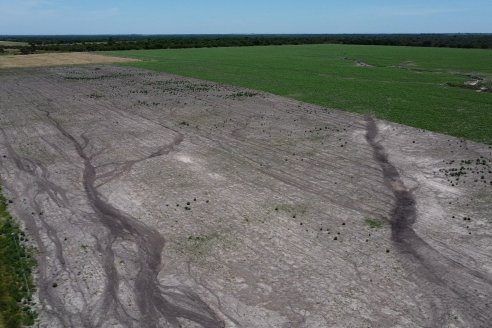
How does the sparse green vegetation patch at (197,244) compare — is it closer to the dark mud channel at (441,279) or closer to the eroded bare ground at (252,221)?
the eroded bare ground at (252,221)

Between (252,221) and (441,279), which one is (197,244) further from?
(441,279)

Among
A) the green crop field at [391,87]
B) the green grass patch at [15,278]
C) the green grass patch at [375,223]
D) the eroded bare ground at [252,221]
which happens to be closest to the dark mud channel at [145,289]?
the eroded bare ground at [252,221]

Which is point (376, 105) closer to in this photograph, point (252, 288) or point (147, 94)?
point (147, 94)

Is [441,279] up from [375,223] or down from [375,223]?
down

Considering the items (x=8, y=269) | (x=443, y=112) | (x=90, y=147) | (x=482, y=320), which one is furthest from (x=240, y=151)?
(x=443, y=112)

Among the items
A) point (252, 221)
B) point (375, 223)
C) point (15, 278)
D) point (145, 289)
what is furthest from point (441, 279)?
A: point (15, 278)

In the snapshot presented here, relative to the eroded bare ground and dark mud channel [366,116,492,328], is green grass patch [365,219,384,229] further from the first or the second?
dark mud channel [366,116,492,328]

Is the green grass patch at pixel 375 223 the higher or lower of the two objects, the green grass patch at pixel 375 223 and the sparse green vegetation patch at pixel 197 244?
the higher

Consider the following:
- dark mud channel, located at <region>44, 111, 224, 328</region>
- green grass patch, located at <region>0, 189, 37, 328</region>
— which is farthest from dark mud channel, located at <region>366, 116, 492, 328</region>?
green grass patch, located at <region>0, 189, 37, 328</region>
